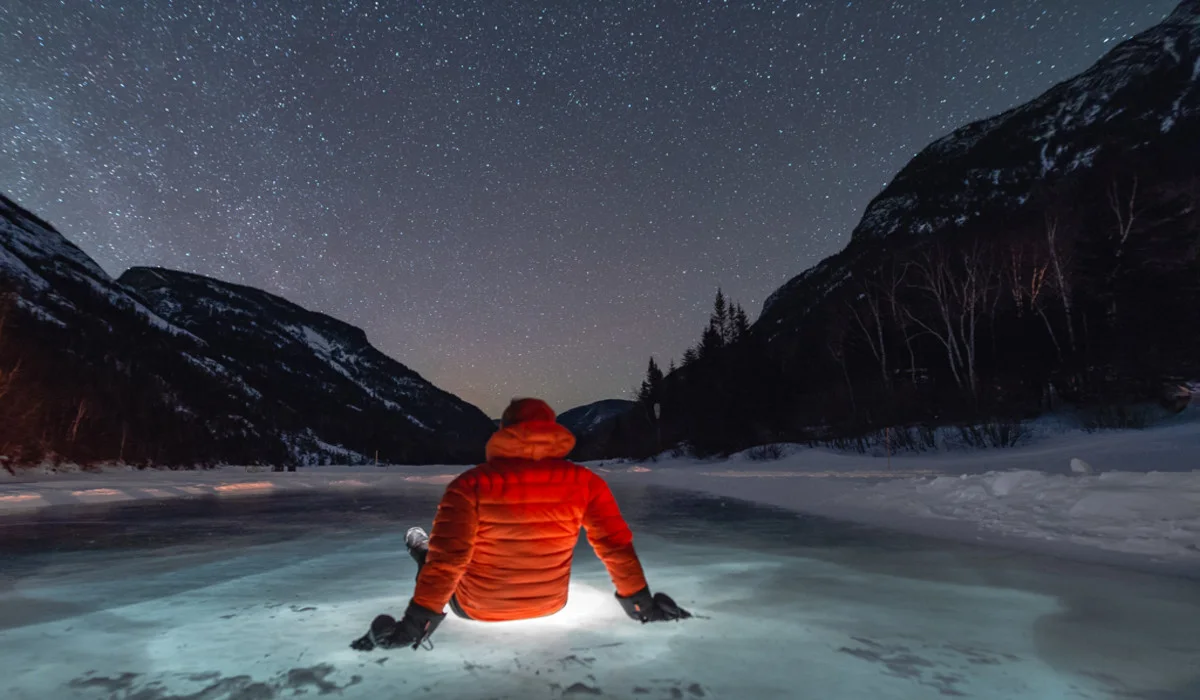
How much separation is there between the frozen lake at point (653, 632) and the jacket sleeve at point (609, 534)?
372 mm

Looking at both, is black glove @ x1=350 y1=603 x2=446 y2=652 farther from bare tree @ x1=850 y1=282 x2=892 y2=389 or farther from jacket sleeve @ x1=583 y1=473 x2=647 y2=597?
bare tree @ x1=850 y1=282 x2=892 y2=389

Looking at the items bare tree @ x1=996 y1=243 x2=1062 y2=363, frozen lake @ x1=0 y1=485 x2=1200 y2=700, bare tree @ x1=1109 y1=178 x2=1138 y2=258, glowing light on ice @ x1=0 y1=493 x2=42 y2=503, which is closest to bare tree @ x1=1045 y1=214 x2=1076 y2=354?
bare tree @ x1=996 y1=243 x2=1062 y2=363

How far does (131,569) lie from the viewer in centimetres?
618

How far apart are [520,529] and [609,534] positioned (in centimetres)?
53

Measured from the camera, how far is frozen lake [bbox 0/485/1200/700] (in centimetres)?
273

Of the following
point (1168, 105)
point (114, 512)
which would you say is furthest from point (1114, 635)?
point (1168, 105)

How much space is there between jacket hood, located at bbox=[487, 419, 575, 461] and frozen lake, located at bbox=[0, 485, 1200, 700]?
1025 mm

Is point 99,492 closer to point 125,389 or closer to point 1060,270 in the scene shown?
point 1060,270

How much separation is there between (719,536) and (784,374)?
41.4m

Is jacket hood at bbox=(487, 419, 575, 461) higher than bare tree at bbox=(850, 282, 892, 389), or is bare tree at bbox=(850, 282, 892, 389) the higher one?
bare tree at bbox=(850, 282, 892, 389)

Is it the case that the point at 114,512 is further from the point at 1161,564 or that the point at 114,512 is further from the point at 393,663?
the point at 1161,564

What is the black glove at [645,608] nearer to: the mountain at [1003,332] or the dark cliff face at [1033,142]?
the mountain at [1003,332]

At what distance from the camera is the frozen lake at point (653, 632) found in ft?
8.97

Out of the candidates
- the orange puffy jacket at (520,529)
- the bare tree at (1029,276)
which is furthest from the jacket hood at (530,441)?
the bare tree at (1029,276)
